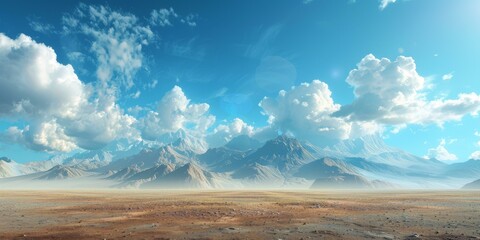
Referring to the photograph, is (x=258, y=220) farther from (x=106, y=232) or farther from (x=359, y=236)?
(x=106, y=232)

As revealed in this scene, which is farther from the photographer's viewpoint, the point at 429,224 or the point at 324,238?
the point at 429,224

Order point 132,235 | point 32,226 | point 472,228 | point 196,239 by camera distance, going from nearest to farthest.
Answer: point 196,239, point 132,235, point 472,228, point 32,226

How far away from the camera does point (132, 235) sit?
108 feet

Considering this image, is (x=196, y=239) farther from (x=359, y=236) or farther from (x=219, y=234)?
(x=359, y=236)

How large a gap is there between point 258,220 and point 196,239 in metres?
14.4

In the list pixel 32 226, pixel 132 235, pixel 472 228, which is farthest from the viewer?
pixel 32 226

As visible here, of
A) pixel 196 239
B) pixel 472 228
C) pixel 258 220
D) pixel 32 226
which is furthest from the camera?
pixel 258 220

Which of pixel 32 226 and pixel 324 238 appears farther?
pixel 32 226

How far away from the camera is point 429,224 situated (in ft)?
133

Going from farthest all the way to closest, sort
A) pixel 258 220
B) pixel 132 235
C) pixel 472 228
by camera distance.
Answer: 1. pixel 258 220
2. pixel 472 228
3. pixel 132 235

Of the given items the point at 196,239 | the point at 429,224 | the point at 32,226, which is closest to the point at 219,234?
the point at 196,239

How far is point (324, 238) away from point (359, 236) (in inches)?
149

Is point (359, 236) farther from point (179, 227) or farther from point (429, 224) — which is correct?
point (179, 227)

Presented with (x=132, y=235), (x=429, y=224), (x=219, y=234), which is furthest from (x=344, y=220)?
(x=132, y=235)
